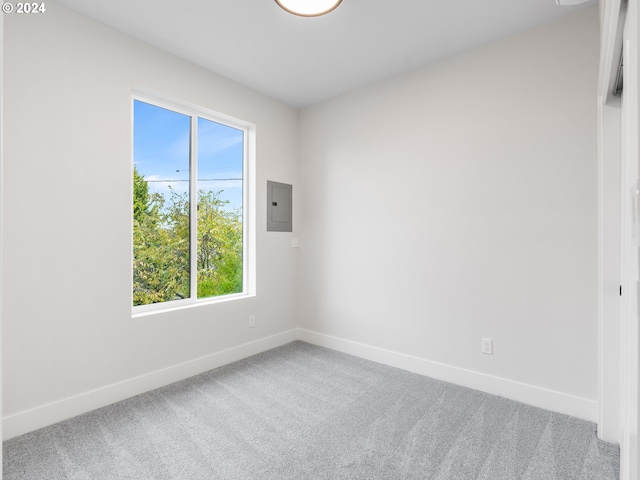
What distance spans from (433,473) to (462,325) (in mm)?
1243

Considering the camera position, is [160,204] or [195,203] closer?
[160,204]

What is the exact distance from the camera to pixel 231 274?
3.42 m

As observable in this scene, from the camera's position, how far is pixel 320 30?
2445 millimetres

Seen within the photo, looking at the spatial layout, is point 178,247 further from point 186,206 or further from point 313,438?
point 313,438

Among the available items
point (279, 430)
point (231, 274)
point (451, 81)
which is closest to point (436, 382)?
point (279, 430)

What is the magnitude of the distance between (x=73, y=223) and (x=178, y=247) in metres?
0.84

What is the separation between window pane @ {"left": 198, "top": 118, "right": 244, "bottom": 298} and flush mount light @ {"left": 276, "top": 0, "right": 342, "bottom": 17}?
1.55 metres

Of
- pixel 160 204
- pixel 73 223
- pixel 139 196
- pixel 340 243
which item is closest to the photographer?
pixel 73 223

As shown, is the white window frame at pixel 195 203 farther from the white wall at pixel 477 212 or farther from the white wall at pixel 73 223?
the white wall at pixel 477 212

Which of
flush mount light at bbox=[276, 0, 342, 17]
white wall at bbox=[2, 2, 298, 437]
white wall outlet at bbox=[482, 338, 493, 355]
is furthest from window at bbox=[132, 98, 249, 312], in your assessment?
white wall outlet at bbox=[482, 338, 493, 355]

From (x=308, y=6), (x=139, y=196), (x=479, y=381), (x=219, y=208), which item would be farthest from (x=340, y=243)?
(x=308, y=6)

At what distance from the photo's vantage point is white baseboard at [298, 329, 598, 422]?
7.33 feet

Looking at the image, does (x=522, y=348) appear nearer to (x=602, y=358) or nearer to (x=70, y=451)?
(x=602, y=358)

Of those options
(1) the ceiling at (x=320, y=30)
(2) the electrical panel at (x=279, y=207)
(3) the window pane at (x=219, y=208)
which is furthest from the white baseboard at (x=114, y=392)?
(1) the ceiling at (x=320, y=30)
